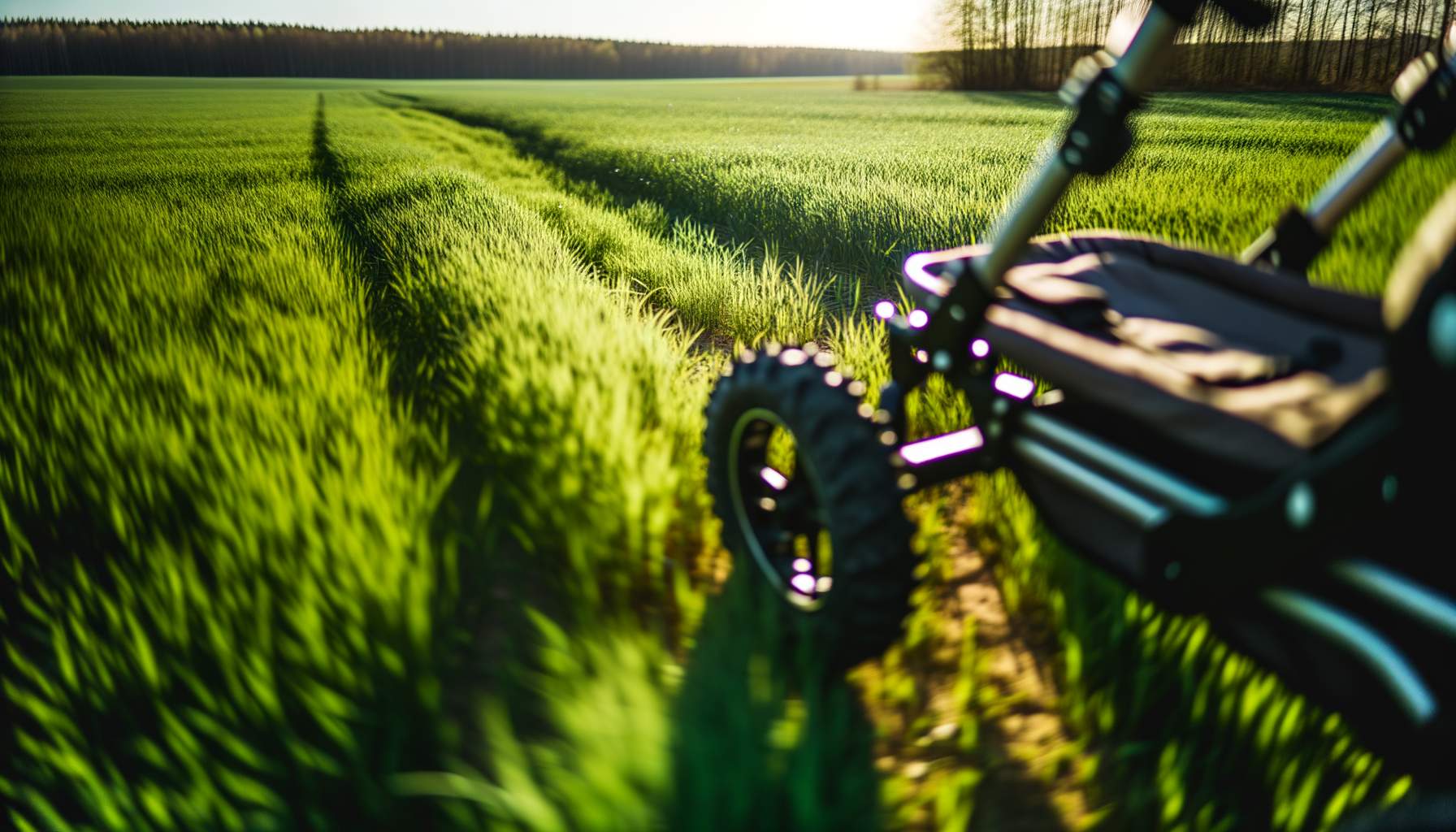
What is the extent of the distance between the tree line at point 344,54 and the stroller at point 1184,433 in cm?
6662

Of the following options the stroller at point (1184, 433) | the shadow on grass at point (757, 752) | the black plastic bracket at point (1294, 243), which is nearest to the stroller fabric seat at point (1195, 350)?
the stroller at point (1184, 433)

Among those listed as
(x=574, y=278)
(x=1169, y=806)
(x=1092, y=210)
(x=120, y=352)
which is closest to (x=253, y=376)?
(x=120, y=352)

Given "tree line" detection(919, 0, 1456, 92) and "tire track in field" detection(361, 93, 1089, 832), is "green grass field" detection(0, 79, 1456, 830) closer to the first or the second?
"tire track in field" detection(361, 93, 1089, 832)

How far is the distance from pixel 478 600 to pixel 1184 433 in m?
1.36

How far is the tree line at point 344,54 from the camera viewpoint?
55.5 m

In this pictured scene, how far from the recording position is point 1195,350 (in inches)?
46.6

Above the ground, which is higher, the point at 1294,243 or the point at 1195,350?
the point at 1294,243

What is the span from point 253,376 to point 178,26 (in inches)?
3208

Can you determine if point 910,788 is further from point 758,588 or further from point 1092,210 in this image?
point 1092,210

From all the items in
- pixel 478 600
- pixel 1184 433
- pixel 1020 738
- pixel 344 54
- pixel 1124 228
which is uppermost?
pixel 344 54

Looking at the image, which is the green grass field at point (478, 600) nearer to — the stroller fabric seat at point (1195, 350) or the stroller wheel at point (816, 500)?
the stroller wheel at point (816, 500)

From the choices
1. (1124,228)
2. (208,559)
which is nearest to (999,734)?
(208,559)

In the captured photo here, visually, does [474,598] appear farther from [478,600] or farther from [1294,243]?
[1294,243]

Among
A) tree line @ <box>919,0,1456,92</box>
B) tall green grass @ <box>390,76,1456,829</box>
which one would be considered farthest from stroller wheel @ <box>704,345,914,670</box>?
tree line @ <box>919,0,1456,92</box>
